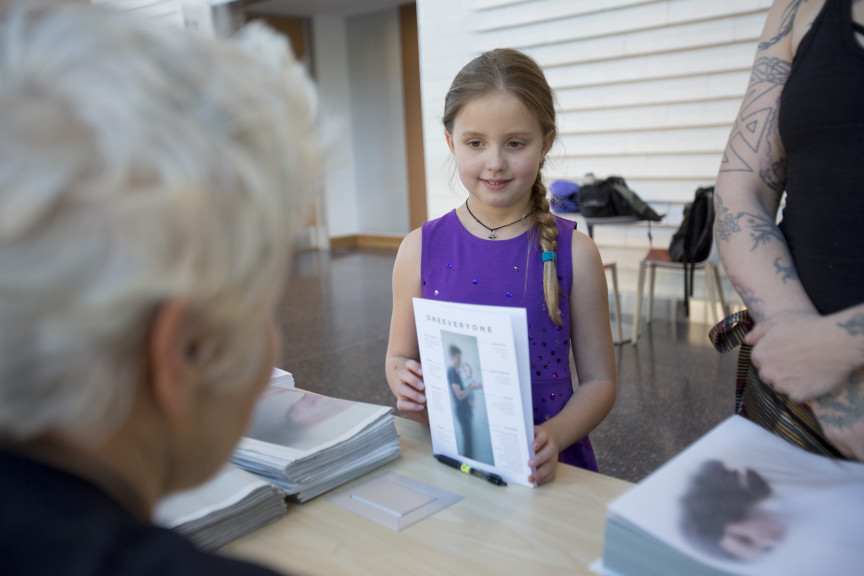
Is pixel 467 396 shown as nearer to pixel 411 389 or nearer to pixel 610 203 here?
pixel 411 389

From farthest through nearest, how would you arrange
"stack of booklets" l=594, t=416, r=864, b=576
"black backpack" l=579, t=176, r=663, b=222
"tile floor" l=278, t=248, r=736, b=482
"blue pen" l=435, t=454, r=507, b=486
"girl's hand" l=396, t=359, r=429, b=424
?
"black backpack" l=579, t=176, r=663, b=222 → "tile floor" l=278, t=248, r=736, b=482 → "girl's hand" l=396, t=359, r=429, b=424 → "blue pen" l=435, t=454, r=507, b=486 → "stack of booklets" l=594, t=416, r=864, b=576

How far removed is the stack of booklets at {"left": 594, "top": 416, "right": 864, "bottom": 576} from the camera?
0.76m

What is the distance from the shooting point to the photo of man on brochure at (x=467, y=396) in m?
A: 1.18

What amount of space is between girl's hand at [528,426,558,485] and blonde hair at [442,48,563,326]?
0.45m

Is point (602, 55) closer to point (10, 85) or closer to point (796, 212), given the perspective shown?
point (796, 212)

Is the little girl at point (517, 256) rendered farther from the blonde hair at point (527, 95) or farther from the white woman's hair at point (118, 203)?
the white woman's hair at point (118, 203)

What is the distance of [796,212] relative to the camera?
3.95 feet

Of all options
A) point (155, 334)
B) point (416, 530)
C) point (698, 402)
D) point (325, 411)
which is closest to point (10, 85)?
point (155, 334)

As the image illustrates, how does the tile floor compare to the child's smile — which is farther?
the tile floor

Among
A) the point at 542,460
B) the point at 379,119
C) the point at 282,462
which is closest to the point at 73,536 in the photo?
the point at 282,462

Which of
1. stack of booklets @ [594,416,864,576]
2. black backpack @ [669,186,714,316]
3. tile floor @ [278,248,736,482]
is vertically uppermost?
stack of booklets @ [594,416,864,576]

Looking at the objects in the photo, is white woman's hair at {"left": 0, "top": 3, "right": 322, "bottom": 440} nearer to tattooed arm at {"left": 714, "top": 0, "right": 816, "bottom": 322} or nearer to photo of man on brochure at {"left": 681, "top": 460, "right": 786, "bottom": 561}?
photo of man on brochure at {"left": 681, "top": 460, "right": 786, "bottom": 561}

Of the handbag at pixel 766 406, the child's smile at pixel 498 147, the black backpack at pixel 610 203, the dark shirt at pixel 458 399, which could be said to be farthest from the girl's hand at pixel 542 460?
the black backpack at pixel 610 203

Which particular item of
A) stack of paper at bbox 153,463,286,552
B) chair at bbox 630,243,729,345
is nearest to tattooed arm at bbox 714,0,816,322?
stack of paper at bbox 153,463,286,552
